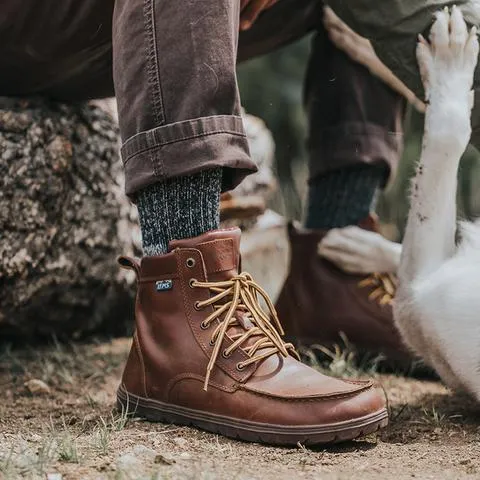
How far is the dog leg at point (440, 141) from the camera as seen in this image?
1.91m

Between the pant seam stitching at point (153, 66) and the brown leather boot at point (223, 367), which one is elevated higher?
the pant seam stitching at point (153, 66)

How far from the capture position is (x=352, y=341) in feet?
7.81

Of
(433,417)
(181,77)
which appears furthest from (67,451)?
(433,417)

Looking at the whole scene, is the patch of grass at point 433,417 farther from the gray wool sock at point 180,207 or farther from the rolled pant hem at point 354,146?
the rolled pant hem at point 354,146

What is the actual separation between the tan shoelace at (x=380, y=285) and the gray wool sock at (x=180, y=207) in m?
0.91

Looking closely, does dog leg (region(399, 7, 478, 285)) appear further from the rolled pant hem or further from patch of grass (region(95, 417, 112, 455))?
patch of grass (region(95, 417, 112, 455))

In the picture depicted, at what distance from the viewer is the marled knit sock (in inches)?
96.9

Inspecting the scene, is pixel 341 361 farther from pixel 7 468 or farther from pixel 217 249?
pixel 7 468

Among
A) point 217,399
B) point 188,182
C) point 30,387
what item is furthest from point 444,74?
point 30,387

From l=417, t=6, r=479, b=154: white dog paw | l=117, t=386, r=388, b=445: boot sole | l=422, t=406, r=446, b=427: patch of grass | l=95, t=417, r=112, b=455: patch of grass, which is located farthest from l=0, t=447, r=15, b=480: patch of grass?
l=417, t=6, r=479, b=154: white dog paw

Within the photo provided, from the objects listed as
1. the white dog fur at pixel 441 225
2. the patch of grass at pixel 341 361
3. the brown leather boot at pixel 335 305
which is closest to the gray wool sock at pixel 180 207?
the white dog fur at pixel 441 225

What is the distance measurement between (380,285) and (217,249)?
96 centimetres

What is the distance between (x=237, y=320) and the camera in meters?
1.53

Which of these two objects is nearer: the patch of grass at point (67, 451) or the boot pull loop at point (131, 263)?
the patch of grass at point (67, 451)
